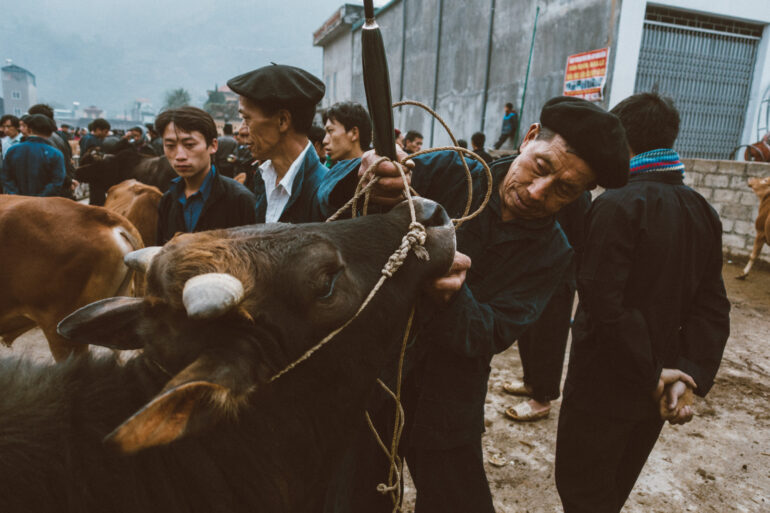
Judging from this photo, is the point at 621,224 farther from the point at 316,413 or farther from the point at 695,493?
the point at 695,493

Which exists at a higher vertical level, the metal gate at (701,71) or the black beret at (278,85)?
the metal gate at (701,71)

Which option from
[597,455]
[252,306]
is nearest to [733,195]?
[597,455]

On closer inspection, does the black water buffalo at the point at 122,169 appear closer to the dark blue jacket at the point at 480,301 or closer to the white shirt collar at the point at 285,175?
the white shirt collar at the point at 285,175

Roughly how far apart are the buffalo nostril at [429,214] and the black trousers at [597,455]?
4.85 ft

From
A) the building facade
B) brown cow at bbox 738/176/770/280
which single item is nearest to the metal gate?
the building facade

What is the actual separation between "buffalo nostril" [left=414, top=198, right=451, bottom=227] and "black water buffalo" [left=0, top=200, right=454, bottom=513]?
1 centimetres

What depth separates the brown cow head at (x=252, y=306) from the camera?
1198mm

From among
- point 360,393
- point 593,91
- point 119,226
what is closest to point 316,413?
point 360,393

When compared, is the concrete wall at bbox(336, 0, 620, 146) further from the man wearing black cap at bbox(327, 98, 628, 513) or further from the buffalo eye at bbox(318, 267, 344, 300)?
the buffalo eye at bbox(318, 267, 344, 300)

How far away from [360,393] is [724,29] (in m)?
15.8

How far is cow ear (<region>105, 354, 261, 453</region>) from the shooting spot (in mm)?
991

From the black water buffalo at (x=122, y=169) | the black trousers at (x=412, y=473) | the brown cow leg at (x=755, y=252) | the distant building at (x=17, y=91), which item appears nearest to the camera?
the black trousers at (x=412, y=473)

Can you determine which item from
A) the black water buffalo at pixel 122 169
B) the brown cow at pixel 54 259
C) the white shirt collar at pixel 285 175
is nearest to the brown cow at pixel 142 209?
the brown cow at pixel 54 259

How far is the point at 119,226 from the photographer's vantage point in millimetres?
4570
